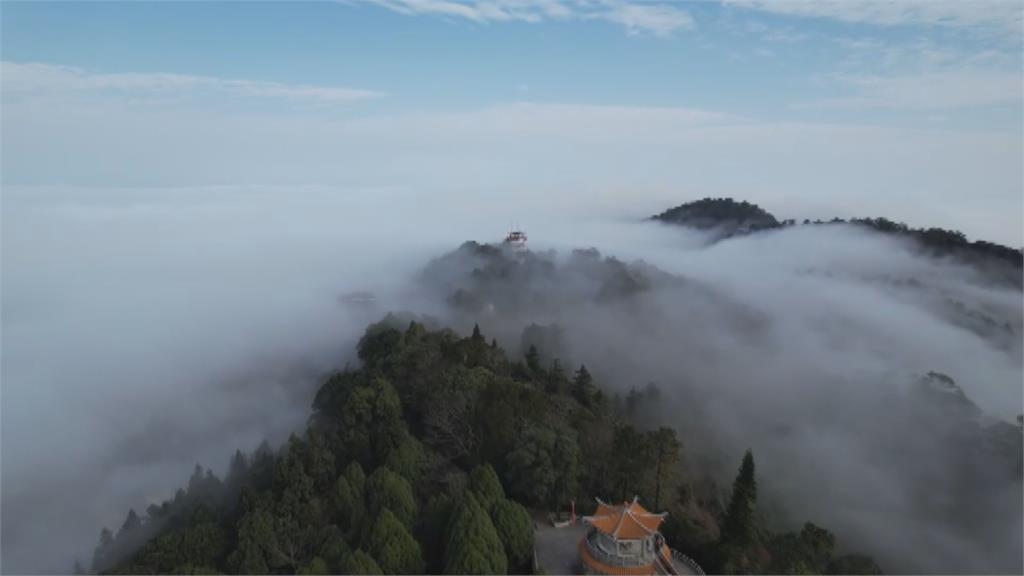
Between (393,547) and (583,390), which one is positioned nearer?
(393,547)

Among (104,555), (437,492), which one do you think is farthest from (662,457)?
(104,555)

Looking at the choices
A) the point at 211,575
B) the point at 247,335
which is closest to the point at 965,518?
the point at 211,575

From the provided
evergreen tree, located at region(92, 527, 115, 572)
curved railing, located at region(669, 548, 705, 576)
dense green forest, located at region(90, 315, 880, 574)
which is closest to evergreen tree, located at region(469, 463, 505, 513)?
dense green forest, located at region(90, 315, 880, 574)

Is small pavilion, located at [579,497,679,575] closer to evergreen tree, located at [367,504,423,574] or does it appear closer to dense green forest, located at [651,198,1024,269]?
evergreen tree, located at [367,504,423,574]

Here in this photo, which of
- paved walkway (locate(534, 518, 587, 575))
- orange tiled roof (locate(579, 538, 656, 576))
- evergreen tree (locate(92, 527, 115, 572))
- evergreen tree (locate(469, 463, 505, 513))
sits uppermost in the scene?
evergreen tree (locate(469, 463, 505, 513))

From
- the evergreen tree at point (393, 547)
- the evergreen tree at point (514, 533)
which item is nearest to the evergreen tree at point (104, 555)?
the evergreen tree at point (393, 547)

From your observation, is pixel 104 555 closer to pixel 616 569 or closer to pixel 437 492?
pixel 437 492

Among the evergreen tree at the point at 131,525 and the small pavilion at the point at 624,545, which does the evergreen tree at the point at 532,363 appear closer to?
the small pavilion at the point at 624,545
